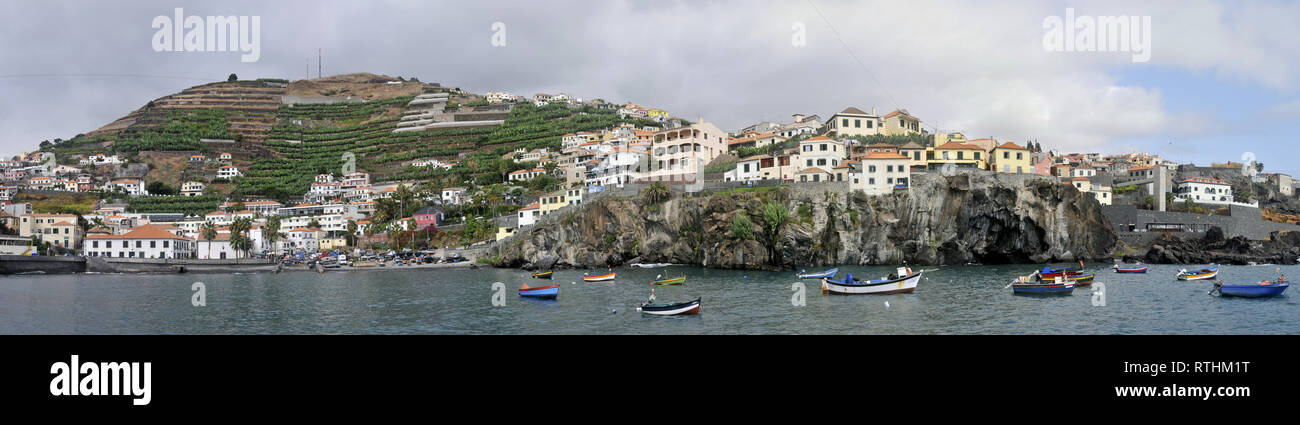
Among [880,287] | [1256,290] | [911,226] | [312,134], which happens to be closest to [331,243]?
[312,134]

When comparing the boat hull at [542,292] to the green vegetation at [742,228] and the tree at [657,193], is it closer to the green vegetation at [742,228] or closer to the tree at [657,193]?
the green vegetation at [742,228]

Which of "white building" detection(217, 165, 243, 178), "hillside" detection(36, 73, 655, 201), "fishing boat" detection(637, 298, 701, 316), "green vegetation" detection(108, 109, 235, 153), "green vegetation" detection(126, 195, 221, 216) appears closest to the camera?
"fishing boat" detection(637, 298, 701, 316)

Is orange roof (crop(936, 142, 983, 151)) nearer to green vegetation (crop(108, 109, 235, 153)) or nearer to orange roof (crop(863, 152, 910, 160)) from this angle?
orange roof (crop(863, 152, 910, 160))

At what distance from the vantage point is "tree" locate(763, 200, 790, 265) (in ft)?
156

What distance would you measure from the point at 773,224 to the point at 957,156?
19010mm

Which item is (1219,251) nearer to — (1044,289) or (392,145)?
(1044,289)

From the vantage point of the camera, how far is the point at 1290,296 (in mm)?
27797

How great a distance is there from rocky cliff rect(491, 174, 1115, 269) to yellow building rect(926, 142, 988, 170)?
508 centimetres

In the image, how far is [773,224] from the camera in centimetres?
4747

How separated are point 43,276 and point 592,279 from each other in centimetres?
4409

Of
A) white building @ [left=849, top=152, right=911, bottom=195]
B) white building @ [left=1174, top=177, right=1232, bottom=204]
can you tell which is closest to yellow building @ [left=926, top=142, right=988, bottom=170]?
white building @ [left=849, top=152, right=911, bottom=195]

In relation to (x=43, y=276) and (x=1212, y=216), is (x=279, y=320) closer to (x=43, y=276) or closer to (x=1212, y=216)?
(x=43, y=276)
